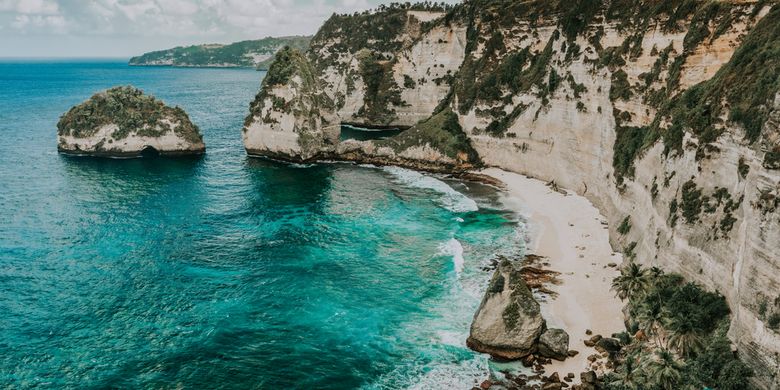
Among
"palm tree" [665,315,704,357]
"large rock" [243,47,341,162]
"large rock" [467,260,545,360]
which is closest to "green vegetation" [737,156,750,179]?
"palm tree" [665,315,704,357]

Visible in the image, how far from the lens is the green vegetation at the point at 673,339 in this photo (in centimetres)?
2914

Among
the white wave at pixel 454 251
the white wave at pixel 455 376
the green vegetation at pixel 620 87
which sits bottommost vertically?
the white wave at pixel 455 376

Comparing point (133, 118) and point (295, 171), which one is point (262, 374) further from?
point (133, 118)

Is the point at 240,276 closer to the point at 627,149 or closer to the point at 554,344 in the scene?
the point at 554,344

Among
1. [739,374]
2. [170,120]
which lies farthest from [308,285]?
[170,120]

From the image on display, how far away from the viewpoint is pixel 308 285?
159 feet

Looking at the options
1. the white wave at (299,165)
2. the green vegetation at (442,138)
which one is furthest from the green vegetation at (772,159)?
the white wave at (299,165)

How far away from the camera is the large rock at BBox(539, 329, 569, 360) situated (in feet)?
121

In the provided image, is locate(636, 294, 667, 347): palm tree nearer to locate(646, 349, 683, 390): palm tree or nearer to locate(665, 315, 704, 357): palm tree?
locate(665, 315, 704, 357): palm tree

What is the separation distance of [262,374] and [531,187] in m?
53.6

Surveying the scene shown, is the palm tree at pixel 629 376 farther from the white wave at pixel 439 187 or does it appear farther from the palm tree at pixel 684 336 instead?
the white wave at pixel 439 187

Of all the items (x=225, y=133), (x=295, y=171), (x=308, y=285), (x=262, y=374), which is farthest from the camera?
(x=225, y=133)

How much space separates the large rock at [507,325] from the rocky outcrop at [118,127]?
3141 inches

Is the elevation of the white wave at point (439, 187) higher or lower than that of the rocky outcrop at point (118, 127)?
lower
